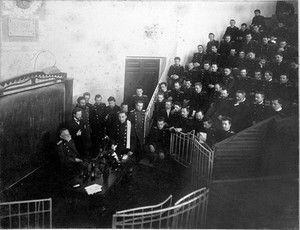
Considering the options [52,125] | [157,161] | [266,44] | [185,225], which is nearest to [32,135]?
[52,125]

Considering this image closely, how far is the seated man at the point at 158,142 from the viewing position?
257 inches

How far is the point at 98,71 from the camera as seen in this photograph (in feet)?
28.8

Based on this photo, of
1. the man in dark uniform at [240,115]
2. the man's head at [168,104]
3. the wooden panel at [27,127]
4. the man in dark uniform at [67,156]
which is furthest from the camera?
the man's head at [168,104]

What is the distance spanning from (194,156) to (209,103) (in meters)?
1.77

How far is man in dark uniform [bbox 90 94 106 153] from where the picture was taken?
7445 mm

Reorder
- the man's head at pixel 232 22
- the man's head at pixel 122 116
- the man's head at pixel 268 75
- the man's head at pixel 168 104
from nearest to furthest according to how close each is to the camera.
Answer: the man's head at pixel 122 116, the man's head at pixel 268 75, the man's head at pixel 168 104, the man's head at pixel 232 22

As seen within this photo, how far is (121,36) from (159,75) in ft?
5.33

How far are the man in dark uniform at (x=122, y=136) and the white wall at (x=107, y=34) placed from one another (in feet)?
8.57

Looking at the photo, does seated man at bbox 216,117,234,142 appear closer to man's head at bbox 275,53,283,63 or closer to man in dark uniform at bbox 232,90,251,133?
man in dark uniform at bbox 232,90,251,133

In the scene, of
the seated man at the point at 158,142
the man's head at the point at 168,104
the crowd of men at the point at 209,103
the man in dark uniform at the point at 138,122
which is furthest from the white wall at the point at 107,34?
the seated man at the point at 158,142

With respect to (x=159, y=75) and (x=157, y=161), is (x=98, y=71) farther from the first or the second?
(x=157, y=161)

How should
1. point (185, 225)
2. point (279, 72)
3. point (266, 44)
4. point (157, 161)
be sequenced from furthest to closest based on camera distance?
point (266, 44)
point (279, 72)
point (157, 161)
point (185, 225)

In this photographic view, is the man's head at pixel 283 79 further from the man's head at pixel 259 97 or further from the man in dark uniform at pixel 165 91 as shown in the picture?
the man in dark uniform at pixel 165 91

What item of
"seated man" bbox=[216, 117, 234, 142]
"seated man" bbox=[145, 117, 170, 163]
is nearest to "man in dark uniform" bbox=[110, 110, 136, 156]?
"seated man" bbox=[145, 117, 170, 163]
